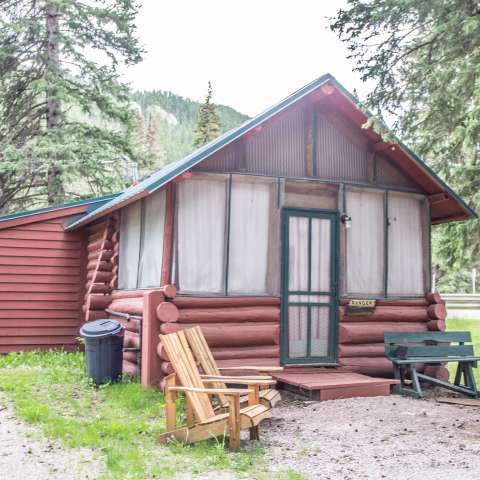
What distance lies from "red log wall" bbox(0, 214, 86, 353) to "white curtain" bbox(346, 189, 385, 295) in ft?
20.9

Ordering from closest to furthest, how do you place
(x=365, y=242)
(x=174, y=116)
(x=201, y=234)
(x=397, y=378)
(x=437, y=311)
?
(x=201, y=234), (x=397, y=378), (x=365, y=242), (x=437, y=311), (x=174, y=116)

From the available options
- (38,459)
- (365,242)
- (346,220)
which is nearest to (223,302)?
(346,220)

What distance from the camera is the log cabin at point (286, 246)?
31.2ft

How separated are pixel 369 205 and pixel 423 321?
2.37m

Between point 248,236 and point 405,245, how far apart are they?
3.07 m

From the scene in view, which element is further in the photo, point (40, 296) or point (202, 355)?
point (40, 296)

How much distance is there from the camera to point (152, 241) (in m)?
10.2

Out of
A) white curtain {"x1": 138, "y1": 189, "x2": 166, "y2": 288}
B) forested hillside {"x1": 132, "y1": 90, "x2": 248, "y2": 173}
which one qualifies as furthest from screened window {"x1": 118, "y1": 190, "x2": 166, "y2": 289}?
forested hillside {"x1": 132, "y1": 90, "x2": 248, "y2": 173}

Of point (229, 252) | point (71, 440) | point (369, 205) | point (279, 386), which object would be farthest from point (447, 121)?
point (71, 440)

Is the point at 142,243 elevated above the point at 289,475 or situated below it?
above

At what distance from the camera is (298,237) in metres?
10.4

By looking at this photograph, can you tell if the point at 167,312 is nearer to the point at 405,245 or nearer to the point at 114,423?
the point at 114,423

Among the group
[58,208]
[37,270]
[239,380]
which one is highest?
[58,208]

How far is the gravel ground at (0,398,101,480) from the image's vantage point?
5473 mm
